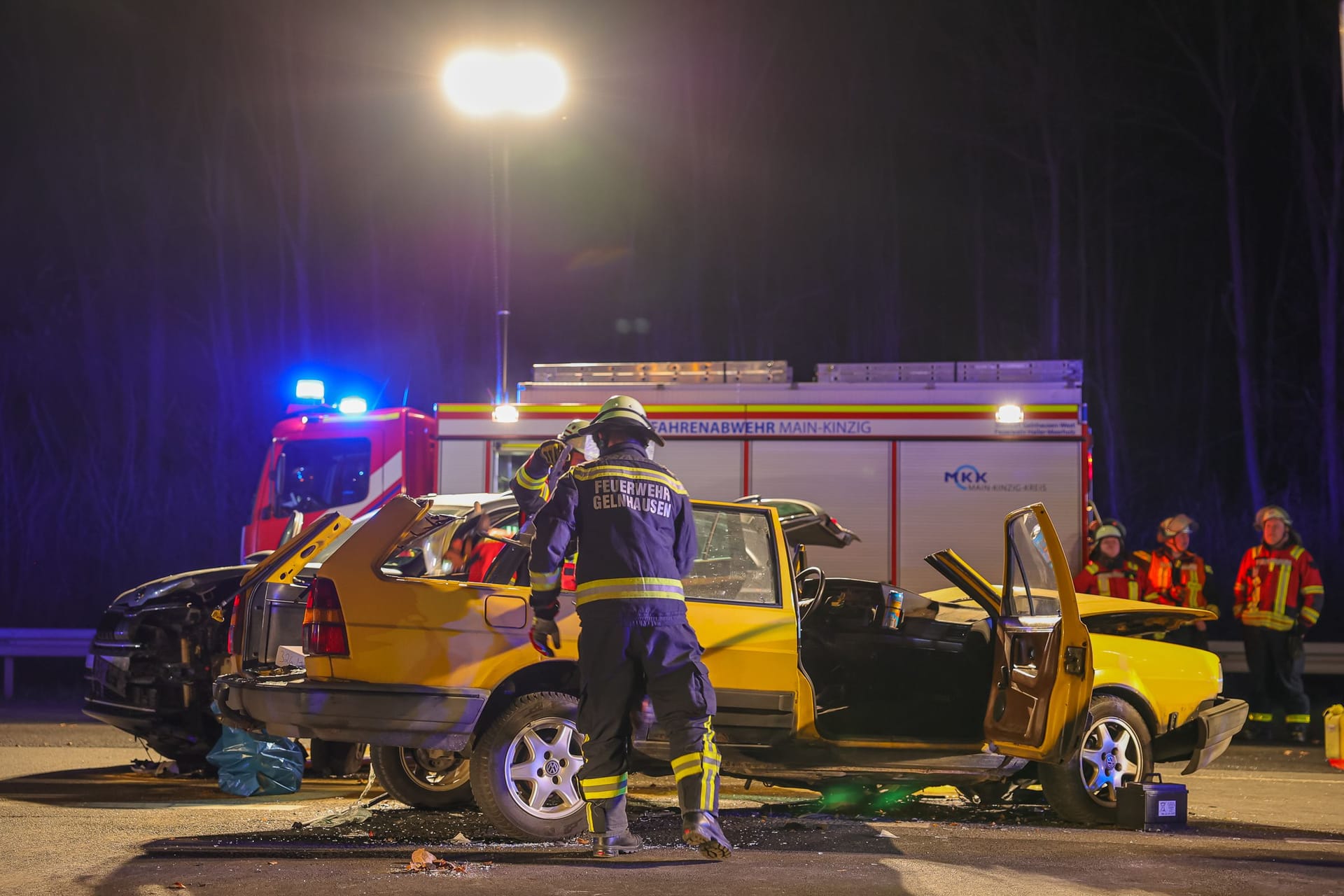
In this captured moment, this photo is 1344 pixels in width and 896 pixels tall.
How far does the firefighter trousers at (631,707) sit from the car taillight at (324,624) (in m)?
1.13

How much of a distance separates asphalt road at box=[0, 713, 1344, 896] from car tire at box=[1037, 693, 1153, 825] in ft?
0.45

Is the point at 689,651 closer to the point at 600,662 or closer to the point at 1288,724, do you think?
the point at 600,662

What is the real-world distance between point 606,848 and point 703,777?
51 centimetres

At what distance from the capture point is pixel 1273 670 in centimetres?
999

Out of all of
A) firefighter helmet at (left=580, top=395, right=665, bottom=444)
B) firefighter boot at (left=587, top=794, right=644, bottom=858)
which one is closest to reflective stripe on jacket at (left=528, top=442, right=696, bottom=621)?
firefighter helmet at (left=580, top=395, right=665, bottom=444)

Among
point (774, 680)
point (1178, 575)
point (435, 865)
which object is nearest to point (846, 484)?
point (1178, 575)

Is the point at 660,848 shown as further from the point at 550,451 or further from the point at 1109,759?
the point at 1109,759

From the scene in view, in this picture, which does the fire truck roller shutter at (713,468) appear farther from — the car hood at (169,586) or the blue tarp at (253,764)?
the blue tarp at (253,764)

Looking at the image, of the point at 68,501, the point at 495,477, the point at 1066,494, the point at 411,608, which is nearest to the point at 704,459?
the point at 495,477

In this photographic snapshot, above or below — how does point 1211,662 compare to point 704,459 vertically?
below

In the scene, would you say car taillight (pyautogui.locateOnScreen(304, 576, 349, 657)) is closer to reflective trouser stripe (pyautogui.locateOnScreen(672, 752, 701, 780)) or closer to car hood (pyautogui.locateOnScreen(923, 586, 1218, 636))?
reflective trouser stripe (pyautogui.locateOnScreen(672, 752, 701, 780))

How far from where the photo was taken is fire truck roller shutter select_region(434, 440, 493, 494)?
12.1 m

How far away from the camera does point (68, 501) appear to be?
25.9m

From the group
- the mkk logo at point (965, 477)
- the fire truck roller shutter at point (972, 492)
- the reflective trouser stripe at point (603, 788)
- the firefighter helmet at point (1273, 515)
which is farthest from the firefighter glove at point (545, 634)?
the mkk logo at point (965, 477)
